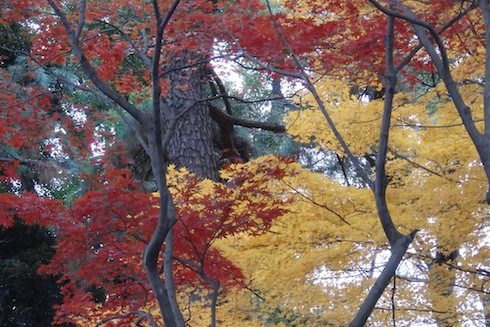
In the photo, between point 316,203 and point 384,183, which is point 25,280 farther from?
point 384,183

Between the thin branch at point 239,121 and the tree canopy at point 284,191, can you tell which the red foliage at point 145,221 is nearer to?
the tree canopy at point 284,191

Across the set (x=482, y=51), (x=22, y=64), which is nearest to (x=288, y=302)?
(x=482, y=51)

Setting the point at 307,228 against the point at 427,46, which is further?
the point at 307,228

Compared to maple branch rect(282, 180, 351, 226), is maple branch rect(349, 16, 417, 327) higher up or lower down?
lower down

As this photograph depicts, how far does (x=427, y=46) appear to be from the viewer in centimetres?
372

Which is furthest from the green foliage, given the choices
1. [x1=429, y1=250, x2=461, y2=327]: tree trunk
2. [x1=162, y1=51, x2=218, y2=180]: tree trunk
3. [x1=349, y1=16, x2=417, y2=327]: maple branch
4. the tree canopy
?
[x1=349, y1=16, x2=417, y2=327]: maple branch

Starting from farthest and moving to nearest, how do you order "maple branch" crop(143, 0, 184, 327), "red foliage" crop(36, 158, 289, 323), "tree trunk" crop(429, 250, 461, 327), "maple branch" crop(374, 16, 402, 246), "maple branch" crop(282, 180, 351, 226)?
"tree trunk" crop(429, 250, 461, 327), "maple branch" crop(282, 180, 351, 226), "red foliage" crop(36, 158, 289, 323), "maple branch" crop(374, 16, 402, 246), "maple branch" crop(143, 0, 184, 327)

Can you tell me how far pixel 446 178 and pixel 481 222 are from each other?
520 millimetres

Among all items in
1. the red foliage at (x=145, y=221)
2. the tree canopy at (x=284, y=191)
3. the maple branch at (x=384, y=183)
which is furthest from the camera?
the red foliage at (x=145, y=221)

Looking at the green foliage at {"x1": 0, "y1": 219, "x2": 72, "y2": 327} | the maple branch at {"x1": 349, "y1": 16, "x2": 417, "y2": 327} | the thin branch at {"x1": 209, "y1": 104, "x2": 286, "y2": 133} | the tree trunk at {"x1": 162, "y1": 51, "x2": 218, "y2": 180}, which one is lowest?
the maple branch at {"x1": 349, "y1": 16, "x2": 417, "y2": 327}

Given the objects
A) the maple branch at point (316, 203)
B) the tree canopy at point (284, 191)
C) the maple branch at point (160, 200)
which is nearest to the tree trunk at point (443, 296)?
the tree canopy at point (284, 191)

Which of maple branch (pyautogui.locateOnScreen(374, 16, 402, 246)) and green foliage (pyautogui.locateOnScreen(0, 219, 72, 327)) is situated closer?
maple branch (pyautogui.locateOnScreen(374, 16, 402, 246))

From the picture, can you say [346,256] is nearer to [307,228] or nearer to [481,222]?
[307,228]

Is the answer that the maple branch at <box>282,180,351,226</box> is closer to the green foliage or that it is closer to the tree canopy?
the tree canopy
